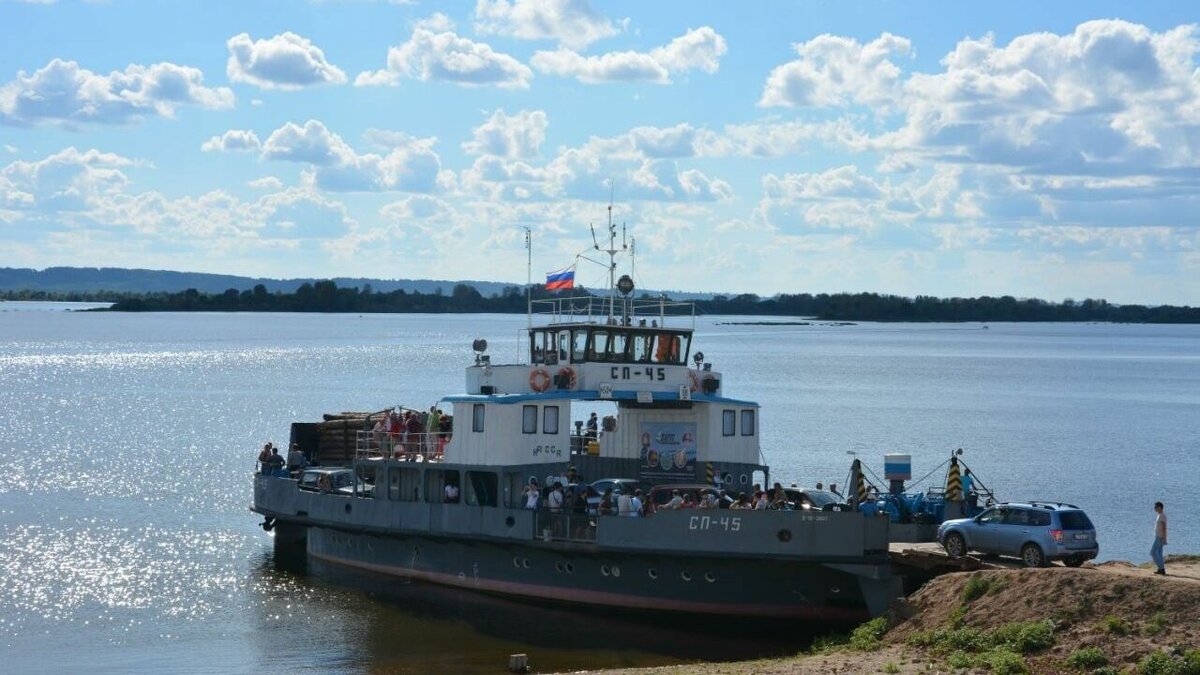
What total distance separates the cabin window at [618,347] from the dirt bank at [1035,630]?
10121 millimetres

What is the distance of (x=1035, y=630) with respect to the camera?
21.0 metres

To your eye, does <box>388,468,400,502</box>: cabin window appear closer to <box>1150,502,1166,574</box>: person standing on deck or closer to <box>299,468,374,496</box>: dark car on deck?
<box>299,468,374,496</box>: dark car on deck

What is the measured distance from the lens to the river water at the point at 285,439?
27.3 m

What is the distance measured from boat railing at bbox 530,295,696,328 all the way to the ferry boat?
62 millimetres

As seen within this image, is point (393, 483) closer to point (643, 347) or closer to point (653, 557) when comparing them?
point (643, 347)

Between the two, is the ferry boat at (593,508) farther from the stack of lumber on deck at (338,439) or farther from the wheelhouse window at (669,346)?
the stack of lumber on deck at (338,439)

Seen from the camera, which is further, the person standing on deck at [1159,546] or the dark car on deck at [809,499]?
the dark car on deck at [809,499]

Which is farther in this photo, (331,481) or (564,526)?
(331,481)

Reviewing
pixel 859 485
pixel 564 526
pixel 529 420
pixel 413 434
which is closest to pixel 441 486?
pixel 413 434

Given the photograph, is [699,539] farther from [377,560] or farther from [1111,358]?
[1111,358]

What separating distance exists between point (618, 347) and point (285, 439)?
3764 cm

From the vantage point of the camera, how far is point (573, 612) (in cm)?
2959

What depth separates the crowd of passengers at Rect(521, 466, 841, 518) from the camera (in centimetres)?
2788

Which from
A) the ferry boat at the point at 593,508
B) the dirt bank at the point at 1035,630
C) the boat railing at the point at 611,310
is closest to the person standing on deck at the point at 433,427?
the ferry boat at the point at 593,508
